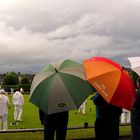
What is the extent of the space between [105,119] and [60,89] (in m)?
1.01

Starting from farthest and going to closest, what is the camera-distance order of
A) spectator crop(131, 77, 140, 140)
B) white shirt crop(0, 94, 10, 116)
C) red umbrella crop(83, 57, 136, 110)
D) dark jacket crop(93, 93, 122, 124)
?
1. white shirt crop(0, 94, 10, 116)
2. spectator crop(131, 77, 140, 140)
3. dark jacket crop(93, 93, 122, 124)
4. red umbrella crop(83, 57, 136, 110)

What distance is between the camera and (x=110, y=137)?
24.5 ft

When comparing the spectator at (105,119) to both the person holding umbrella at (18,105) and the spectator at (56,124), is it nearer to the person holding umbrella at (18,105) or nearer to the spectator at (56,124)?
the spectator at (56,124)

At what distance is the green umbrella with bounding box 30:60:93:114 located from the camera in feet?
22.5

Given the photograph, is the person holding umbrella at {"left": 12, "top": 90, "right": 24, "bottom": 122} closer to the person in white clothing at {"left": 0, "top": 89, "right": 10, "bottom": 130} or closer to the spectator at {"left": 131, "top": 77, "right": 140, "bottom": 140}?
the person in white clothing at {"left": 0, "top": 89, "right": 10, "bottom": 130}

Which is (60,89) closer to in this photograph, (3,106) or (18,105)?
(3,106)

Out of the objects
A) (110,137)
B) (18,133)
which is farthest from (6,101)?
(110,137)

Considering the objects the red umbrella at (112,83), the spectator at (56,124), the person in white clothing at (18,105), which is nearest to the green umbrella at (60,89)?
the red umbrella at (112,83)

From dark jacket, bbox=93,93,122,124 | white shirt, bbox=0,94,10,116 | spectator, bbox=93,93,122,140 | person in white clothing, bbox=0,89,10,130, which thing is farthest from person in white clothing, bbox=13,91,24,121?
dark jacket, bbox=93,93,122,124

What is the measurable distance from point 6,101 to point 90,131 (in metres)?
4.75

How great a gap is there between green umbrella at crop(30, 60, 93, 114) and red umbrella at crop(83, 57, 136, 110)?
24cm

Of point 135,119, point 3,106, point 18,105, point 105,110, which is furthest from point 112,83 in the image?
point 18,105

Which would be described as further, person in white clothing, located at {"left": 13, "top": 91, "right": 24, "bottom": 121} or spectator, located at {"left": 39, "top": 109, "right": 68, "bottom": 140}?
person in white clothing, located at {"left": 13, "top": 91, "right": 24, "bottom": 121}

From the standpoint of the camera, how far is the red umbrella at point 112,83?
6738 millimetres
